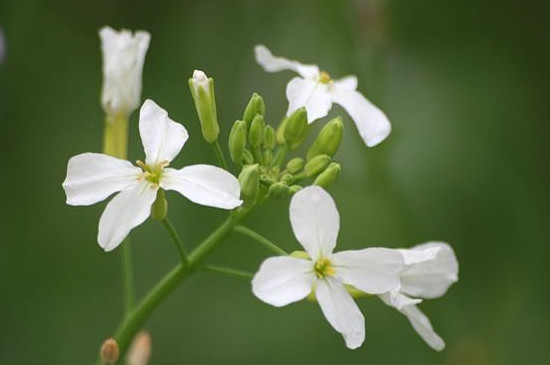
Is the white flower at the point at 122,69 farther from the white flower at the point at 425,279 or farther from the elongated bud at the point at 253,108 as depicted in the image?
the white flower at the point at 425,279

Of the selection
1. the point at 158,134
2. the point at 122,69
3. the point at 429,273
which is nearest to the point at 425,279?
the point at 429,273

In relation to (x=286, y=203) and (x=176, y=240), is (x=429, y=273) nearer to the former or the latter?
(x=176, y=240)

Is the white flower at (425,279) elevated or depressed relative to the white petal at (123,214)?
depressed

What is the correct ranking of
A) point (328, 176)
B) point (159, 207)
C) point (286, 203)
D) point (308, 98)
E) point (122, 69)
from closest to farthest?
point (159, 207), point (328, 176), point (308, 98), point (122, 69), point (286, 203)

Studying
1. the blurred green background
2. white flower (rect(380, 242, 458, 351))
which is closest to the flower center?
white flower (rect(380, 242, 458, 351))

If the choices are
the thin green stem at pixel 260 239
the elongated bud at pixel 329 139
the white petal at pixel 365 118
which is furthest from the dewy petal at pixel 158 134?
the white petal at pixel 365 118

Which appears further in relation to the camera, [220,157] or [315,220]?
[220,157]
